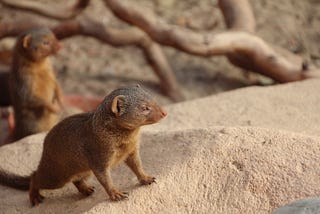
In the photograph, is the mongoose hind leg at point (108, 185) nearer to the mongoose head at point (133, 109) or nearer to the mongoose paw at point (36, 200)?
the mongoose head at point (133, 109)

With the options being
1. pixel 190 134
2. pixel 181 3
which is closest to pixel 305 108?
pixel 190 134

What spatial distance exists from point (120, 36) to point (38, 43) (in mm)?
1224

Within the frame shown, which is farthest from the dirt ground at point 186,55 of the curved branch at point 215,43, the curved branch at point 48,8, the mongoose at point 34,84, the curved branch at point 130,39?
the mongoose at point 34,84

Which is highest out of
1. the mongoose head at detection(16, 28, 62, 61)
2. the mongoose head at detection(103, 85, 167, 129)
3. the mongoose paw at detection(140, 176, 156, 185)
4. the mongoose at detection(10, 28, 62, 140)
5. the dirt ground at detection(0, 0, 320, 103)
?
the mongoose head at detection(103, 85, 167, 129)

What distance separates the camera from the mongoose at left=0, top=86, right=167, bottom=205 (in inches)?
103

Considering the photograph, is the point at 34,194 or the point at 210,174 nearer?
the point at 210,174

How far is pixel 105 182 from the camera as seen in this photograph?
8.92 ft

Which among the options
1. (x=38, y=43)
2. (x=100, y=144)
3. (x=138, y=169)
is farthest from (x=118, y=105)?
(x=38, y=43)

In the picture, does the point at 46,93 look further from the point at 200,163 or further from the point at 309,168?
the point at 309,168

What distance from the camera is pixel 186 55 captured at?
Answer: 6262mm

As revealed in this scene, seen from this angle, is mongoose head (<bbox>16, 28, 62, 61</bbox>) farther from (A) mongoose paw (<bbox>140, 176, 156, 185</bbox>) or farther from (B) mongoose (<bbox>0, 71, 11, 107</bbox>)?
(A) mongoose paw (<bbox>140, 176, 156, 185</bbox>)

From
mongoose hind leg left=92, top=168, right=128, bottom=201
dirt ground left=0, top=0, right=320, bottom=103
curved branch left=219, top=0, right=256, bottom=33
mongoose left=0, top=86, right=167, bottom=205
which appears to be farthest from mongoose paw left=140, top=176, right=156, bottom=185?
dirt ground left=0, top=0, right=320, bottom=103

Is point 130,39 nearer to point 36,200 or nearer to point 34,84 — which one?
point 34,84

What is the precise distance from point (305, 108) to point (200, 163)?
1.17 m
